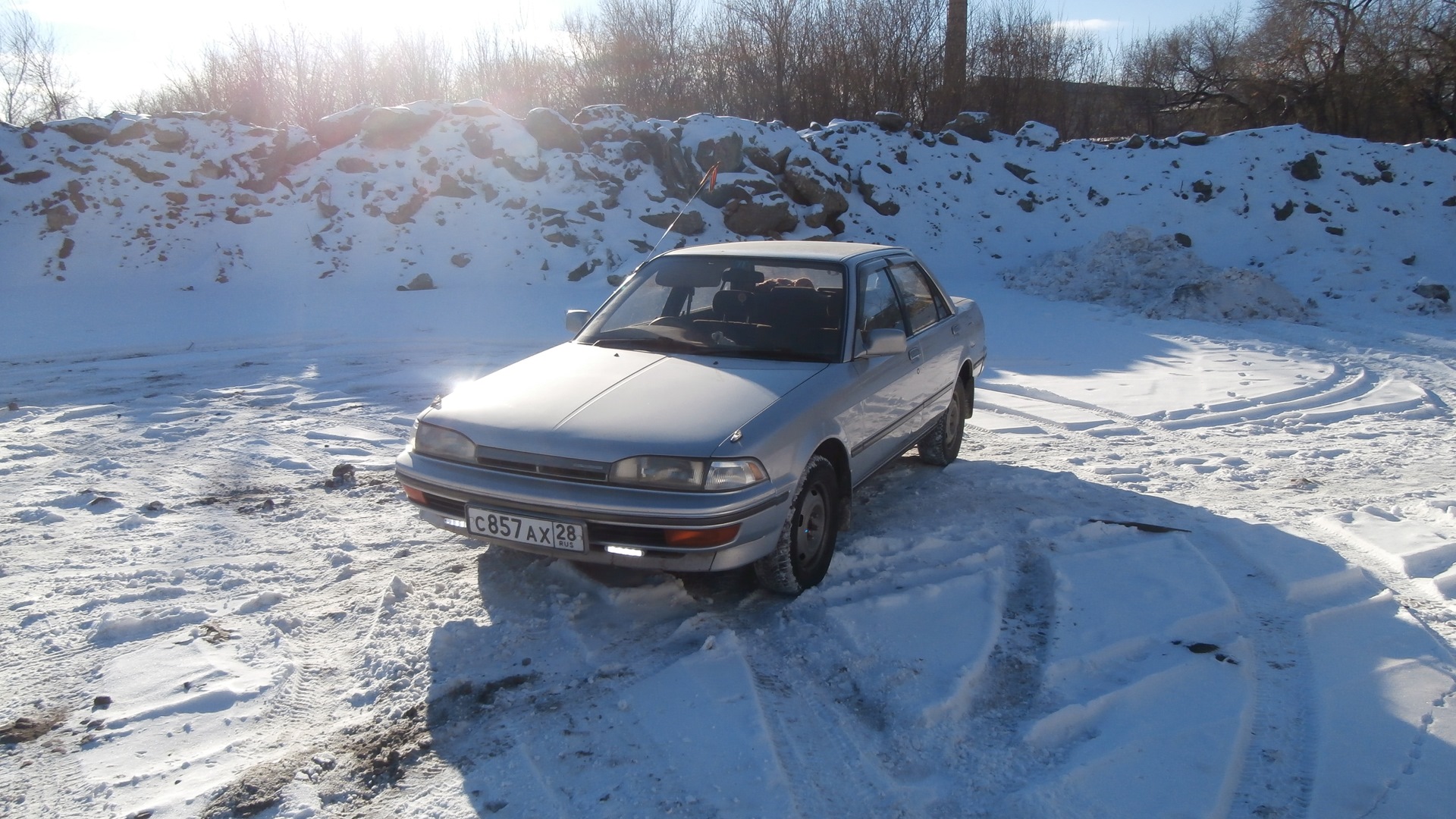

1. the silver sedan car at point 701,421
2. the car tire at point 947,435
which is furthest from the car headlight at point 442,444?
the car tire at point 947,435

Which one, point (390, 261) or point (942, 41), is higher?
point (942, 41)

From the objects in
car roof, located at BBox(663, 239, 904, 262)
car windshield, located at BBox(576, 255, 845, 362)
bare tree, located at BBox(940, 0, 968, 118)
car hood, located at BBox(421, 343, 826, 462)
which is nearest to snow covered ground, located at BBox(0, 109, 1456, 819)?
car hood, located at BBox(421, 343, 826, 462)

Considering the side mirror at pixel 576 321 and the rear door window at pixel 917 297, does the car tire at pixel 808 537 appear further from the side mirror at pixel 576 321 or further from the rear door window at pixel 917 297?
the side mirror at pixel 576 321

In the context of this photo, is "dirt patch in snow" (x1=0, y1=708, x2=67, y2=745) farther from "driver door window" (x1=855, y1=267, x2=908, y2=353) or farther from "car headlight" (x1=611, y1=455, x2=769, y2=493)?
"driver door window" (x1=855, y1=267, x2=908, y2=353)

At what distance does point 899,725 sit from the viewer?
3107 mm

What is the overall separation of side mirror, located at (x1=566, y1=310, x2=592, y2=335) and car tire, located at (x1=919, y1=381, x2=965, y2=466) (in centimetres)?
212

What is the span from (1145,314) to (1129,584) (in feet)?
30.1

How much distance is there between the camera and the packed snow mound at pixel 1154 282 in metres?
12.2

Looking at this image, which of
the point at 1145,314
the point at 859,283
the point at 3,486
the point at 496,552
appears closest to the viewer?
the point at 496,552

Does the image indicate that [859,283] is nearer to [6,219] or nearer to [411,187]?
[411,187]

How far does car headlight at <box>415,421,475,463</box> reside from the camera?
384 centimetres

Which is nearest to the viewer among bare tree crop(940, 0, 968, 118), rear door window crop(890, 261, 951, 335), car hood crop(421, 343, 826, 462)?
car hood crop(421, 343, 826, 462)

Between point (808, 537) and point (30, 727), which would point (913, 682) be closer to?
point (808, 537)

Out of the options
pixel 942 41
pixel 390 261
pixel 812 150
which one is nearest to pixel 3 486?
pixel 390 261
